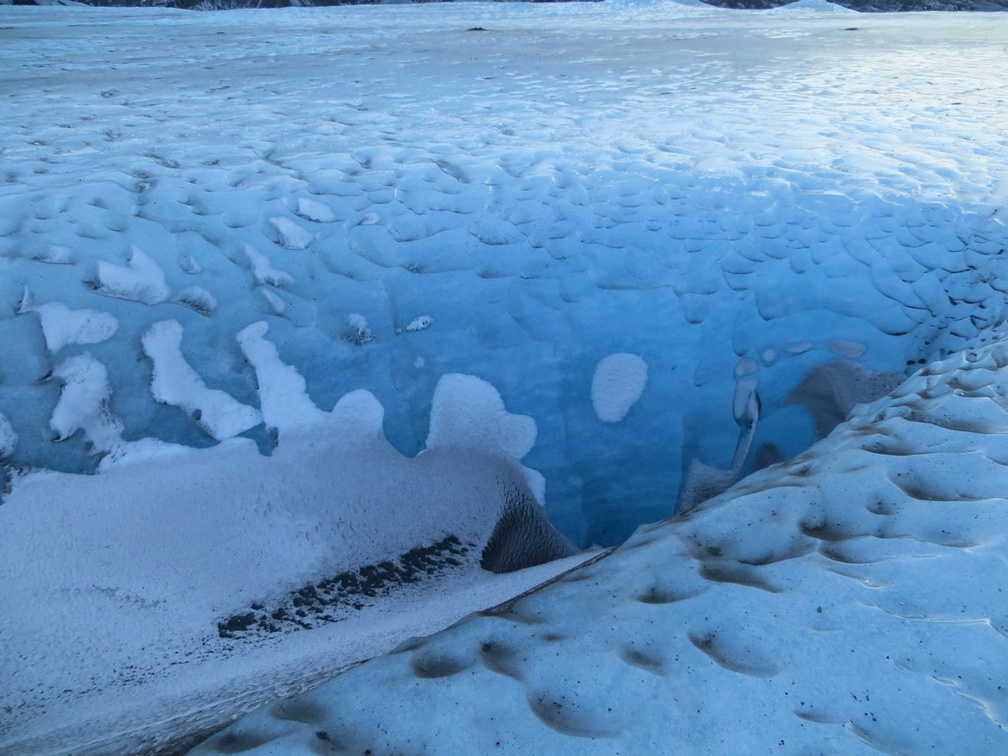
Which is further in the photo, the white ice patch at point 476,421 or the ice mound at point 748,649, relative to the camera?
the white ice patch at point 476,421

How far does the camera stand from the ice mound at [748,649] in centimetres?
42

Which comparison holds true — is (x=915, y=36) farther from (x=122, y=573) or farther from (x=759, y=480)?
(x=122, y=573)

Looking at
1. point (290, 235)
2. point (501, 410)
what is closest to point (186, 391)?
point (290, 235)

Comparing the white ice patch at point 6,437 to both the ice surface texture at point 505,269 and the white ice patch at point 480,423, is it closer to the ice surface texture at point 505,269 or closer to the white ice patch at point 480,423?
the ice surface texture at point 505,269

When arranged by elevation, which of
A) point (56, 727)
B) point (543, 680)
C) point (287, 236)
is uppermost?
point (287, 236)

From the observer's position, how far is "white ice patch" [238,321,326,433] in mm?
804

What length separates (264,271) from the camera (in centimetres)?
85

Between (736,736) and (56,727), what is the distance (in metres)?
0.48

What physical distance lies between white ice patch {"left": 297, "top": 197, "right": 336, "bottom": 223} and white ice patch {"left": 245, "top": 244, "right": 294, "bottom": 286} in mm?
79

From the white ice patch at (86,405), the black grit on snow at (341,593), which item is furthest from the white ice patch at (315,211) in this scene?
the black grit on snow at (341,593)

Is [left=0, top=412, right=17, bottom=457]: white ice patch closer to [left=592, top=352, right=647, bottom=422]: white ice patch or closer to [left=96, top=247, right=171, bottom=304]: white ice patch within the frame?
[left=96, top=247, right=171, bottom=304]: white ice patch

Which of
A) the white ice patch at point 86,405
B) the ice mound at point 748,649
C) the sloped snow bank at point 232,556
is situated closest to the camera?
the ice mound at point 748,649

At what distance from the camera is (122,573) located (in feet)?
2.32

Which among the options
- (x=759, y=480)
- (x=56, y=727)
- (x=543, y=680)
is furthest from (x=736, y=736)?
(x=56, y=727)
